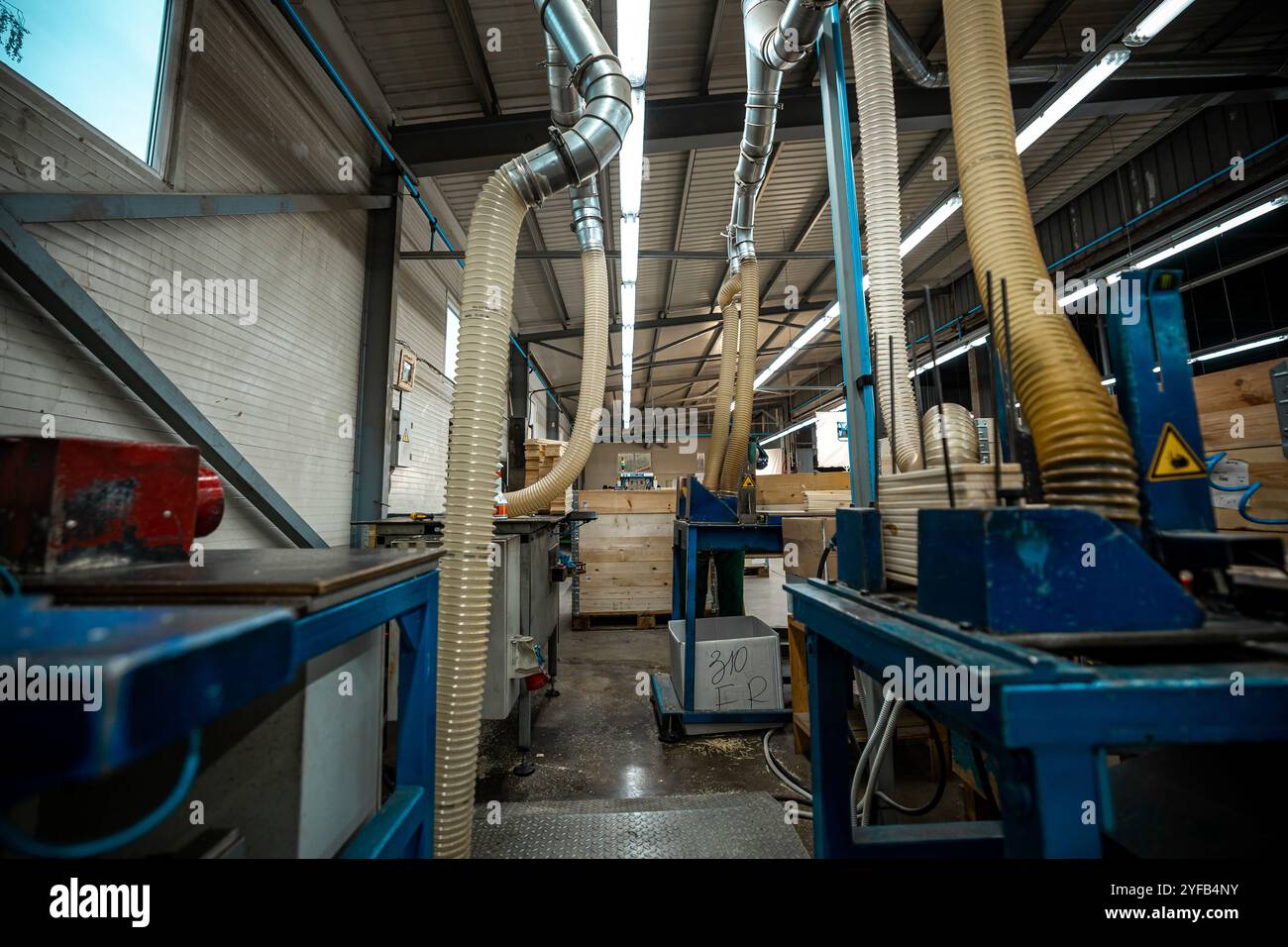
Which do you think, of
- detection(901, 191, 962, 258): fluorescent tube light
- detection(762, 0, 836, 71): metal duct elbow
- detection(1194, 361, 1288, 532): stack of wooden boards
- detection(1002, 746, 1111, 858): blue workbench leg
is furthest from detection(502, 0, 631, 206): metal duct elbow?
detection(901, 191, 962, 258): fluorescent tube light

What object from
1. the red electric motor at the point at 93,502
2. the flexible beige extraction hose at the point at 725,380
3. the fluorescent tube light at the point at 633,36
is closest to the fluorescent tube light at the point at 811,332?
the flexible beige extraction hose at the point at 725,380

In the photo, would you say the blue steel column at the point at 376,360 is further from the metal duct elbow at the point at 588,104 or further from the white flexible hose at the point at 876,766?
the white flexible hose at the point at 876,766

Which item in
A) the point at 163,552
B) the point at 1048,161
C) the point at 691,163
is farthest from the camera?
the point at 1048,161

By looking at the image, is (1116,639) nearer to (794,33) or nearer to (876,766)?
(876,766)

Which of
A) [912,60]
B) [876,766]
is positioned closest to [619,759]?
[876,766]

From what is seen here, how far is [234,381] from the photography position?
9.43ft

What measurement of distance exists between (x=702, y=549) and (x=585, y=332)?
166 cm

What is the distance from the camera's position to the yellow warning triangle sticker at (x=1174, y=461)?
0.99 m

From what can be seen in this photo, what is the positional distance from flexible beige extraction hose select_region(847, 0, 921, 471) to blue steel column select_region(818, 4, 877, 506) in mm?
270

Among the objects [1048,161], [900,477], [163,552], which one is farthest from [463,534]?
[1048,161]

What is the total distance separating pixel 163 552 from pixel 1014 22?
6.67m

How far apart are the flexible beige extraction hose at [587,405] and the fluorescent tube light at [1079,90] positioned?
2836 mm

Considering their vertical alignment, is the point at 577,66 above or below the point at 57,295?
above

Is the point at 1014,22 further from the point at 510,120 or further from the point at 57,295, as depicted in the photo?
the point at 57,295
